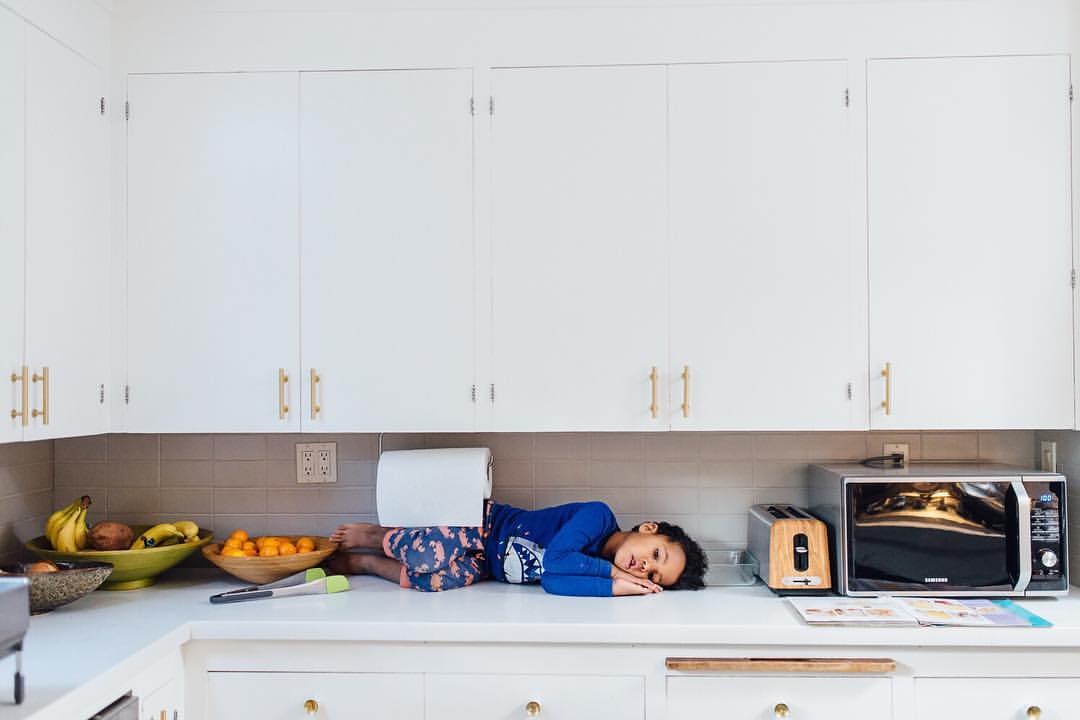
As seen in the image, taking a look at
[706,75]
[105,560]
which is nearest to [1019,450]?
[706,75]

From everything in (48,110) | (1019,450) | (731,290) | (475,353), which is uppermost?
(48,110)

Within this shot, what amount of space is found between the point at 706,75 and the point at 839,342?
77 centimetres

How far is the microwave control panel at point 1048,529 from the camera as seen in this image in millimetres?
2213

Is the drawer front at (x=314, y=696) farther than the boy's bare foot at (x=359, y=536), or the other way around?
the boy's bare foot at (x=359, y=536)

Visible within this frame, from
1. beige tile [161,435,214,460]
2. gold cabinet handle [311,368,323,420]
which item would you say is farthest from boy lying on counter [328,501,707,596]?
beige tile [161,435,214,460]

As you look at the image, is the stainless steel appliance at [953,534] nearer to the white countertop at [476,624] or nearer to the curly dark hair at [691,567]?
the white countertop at [476,624]

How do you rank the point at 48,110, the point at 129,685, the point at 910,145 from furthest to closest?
1. the point at 910,145
2. the point at 48,110
3. the point at 129,685

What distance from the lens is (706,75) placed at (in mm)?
2309

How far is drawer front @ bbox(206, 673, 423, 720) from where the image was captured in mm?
2072

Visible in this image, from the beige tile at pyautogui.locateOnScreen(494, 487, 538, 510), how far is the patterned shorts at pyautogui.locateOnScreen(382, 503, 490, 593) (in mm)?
203

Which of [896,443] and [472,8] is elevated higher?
[472,8]

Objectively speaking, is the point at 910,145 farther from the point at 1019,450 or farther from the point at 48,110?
the point at 48,110

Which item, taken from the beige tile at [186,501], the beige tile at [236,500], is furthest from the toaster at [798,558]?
the beige tile at [186,501]

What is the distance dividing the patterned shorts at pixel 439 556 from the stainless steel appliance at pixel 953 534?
0.96 metres
